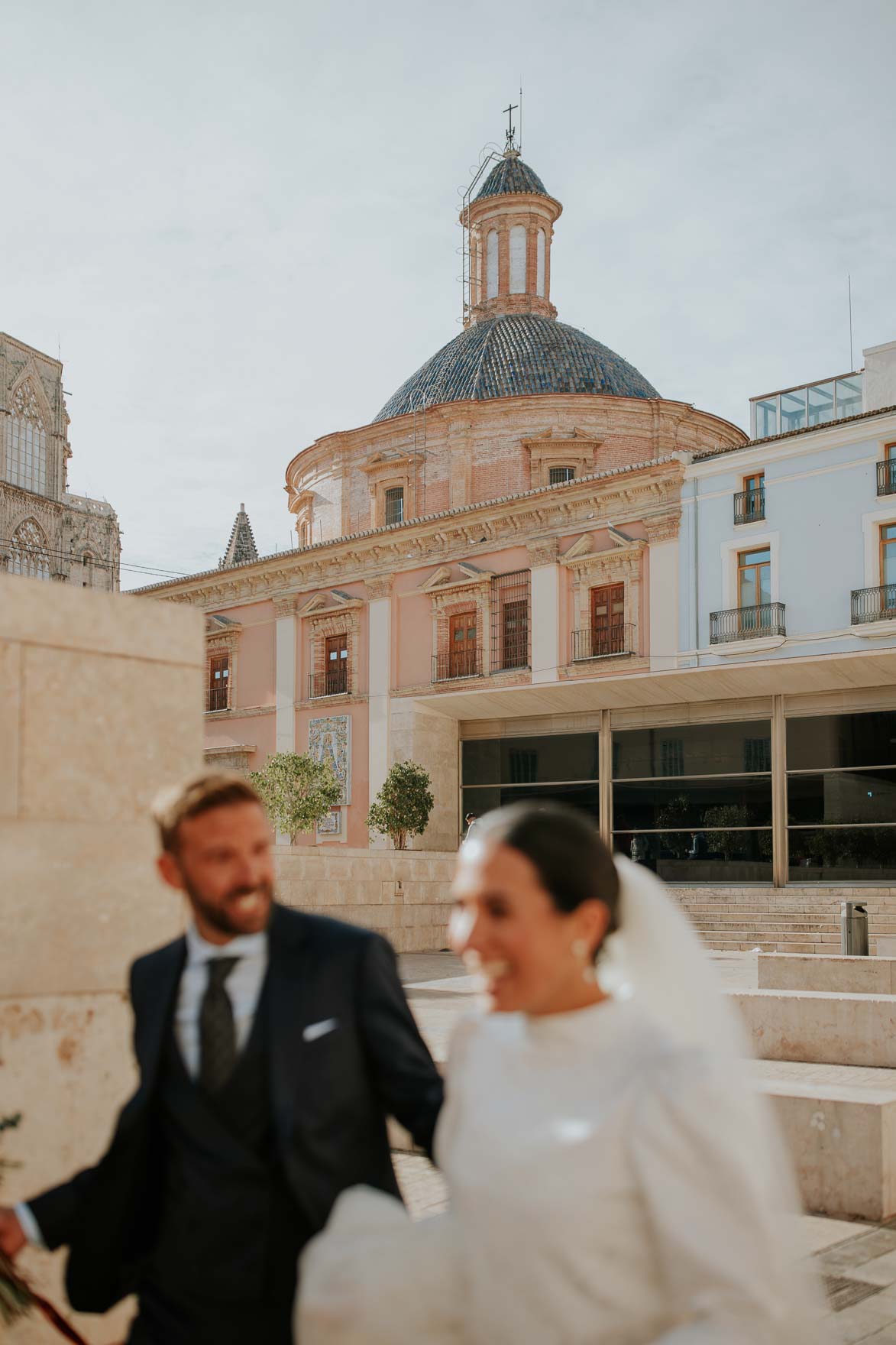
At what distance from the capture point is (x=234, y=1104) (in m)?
2.04

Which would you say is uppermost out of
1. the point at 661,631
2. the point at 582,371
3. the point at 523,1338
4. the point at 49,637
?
the point at 582,371

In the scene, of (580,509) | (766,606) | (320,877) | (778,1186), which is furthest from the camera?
(580,509)

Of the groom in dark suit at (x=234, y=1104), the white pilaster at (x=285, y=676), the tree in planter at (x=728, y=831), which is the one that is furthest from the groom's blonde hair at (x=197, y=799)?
the white pilaster at (x=285, y=676)

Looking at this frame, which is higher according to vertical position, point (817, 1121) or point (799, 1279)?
point (799, 1279)

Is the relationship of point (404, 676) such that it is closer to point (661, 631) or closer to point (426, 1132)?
point (661, 631)

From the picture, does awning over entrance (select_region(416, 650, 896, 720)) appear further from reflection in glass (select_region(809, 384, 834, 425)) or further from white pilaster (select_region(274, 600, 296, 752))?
reflection in glass (select_region(809, 384, 834, 425))

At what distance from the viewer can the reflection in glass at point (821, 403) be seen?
28.6 meters

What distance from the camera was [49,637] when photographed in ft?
10.7

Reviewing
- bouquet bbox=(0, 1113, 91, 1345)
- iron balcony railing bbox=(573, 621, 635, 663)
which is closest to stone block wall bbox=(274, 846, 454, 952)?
iron balcony railing bbox=(573, 621, 635, 663)

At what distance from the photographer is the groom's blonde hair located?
202cm

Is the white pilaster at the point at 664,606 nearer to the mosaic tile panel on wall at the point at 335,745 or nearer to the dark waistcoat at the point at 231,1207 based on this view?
the mosaic tile panel on wall at the point at 335,745

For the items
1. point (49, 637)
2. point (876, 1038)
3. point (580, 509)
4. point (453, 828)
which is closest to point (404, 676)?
point (453, 828)

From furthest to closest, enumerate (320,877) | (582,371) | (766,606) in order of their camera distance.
Result: (582,371), (766,606), (320,877)

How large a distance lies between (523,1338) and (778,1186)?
37 cm
